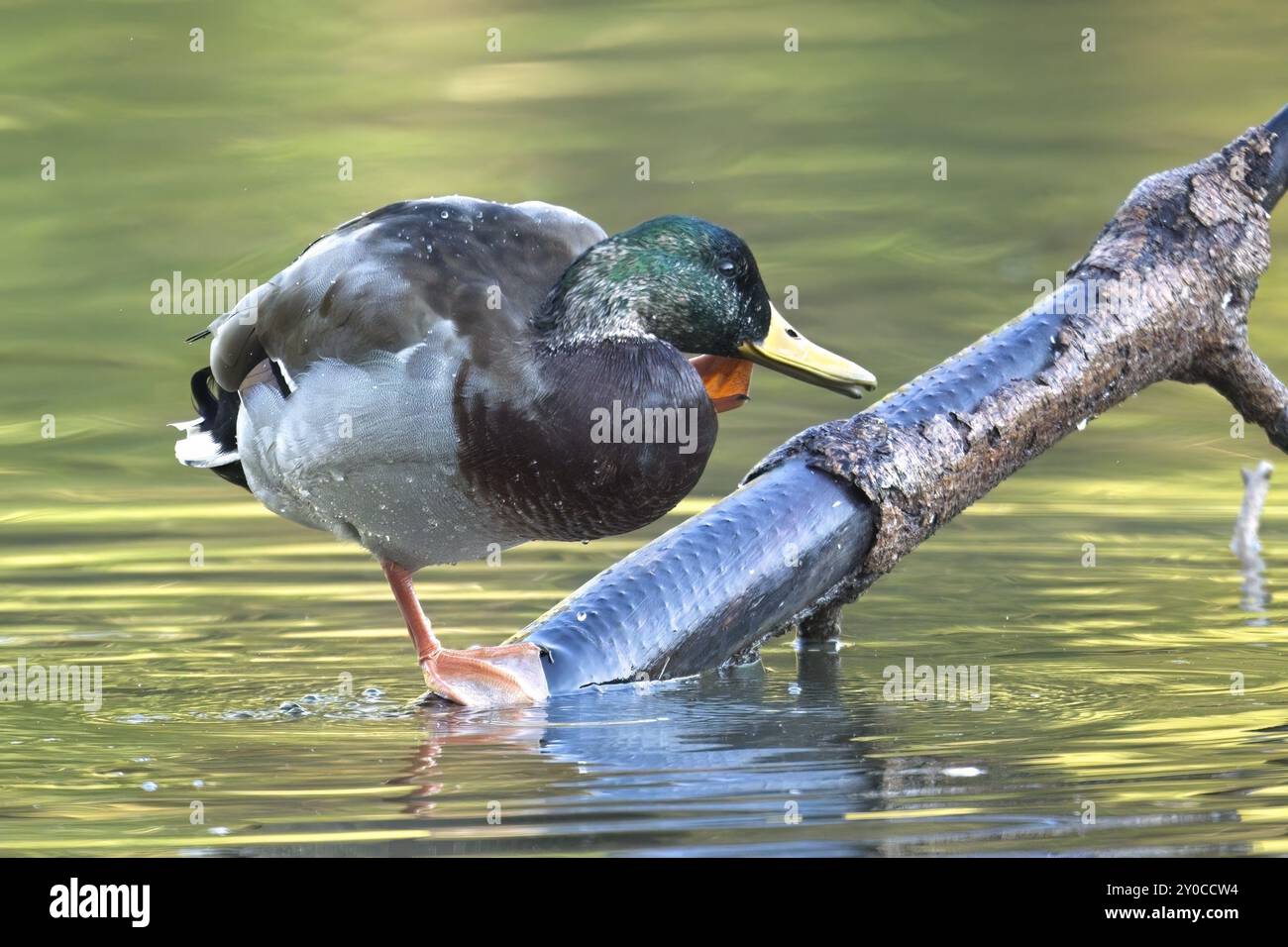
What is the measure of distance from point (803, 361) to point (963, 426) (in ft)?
1.68

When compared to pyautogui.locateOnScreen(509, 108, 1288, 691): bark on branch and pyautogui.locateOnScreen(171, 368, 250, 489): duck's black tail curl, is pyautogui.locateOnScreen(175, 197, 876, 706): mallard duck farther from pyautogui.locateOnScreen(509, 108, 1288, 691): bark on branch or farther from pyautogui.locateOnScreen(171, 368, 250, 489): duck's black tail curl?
pyautogui.locateOnScreen(171, 368, 250, 489): duck's black tail curl

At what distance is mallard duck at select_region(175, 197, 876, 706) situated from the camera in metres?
5.22

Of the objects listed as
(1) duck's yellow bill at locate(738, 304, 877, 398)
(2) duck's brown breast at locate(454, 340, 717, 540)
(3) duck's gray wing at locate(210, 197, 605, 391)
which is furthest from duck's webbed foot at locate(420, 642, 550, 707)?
(1) duck's yellow bill at locate(738, 304, 877, 398)

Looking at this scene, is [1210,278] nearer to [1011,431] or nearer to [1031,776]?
[1011,431]

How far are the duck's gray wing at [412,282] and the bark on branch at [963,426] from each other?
2.38ft

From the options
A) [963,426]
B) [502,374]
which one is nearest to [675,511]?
[963,426]

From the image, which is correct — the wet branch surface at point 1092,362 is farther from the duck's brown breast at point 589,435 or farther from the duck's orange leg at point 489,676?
the duck's orange leg at point 489,676

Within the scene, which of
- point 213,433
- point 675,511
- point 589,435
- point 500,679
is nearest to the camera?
point 589,435

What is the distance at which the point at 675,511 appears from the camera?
26.6ft

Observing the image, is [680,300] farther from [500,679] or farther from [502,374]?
[500,679]

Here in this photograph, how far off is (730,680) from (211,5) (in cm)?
948

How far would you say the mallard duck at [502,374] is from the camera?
5223 millimetres

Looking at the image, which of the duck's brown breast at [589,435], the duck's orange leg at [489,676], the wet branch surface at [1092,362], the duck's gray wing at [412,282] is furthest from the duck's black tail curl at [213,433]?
the wet branch surface at [1092,362]

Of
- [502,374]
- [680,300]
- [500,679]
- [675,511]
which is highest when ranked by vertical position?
[680,300]
